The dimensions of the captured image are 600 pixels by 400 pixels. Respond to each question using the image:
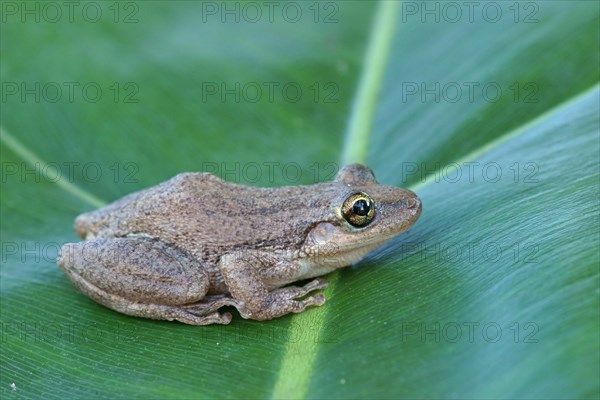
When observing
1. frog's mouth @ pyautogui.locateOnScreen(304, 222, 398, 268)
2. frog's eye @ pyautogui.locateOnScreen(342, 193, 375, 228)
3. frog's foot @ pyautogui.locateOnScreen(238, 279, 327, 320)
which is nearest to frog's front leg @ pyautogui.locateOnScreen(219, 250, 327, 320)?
frog's foot @ pyautogui.locateOnScreen(238, 279, 327, 320)

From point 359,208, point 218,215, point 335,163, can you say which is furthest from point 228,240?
point 335,163

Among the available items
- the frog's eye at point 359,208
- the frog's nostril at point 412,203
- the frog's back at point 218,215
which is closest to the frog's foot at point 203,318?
the frog's back at point 218,215

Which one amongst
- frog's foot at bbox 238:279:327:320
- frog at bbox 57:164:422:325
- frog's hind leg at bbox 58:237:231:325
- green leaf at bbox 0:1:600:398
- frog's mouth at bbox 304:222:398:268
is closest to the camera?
green leaf at bbox 0:1:600:398

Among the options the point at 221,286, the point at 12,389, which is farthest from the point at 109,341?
the point at 221,286

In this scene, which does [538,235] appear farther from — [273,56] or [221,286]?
[273,56]

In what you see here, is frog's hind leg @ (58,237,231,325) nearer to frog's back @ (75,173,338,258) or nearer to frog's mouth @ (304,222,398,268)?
frog's back @ (75,173,338,258)

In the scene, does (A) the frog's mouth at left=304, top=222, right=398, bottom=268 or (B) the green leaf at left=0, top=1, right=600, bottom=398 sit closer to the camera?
(B) the green leaf at left=0, top=1, right=600, bottom=398

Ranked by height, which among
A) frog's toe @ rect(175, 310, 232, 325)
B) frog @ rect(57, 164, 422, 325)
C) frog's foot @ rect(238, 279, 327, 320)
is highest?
frog @ rect(57, 164, 422, 325)

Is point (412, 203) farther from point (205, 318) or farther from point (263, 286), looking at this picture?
point (205, 318)

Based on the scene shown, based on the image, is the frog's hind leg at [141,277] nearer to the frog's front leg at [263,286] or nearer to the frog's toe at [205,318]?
the frog's toe at [205,318]
